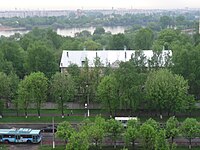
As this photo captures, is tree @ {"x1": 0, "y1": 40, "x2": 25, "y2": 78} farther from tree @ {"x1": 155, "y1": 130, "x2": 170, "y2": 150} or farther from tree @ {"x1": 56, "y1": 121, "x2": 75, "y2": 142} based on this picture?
tree @ {"x1": 155, "y1": 130, "x2": 170, "y2": 150}

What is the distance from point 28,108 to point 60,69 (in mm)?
13304

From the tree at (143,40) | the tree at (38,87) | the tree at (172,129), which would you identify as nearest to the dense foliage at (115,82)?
the tree at (38,87)

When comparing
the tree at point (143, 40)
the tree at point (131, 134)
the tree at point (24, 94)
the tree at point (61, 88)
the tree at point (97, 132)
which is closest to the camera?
the tree at point (97, 132)

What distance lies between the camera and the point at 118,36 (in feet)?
299

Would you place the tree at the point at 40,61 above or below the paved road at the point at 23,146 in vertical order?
above

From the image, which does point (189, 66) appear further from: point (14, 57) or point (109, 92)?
point (14, 57)

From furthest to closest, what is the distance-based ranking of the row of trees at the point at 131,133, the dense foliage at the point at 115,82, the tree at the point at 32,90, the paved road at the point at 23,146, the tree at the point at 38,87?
the tree at the point at 38,87 < the tree at the point at 32,90 < the dense foliage at the point at 115,82 < the paved road at the point at 23,146 < the row of trees at the point at 131,133

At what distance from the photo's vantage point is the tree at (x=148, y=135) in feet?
125

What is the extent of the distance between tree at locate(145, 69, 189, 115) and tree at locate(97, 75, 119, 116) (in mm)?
4456

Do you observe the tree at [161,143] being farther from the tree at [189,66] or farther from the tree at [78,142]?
the tree at [189,66]

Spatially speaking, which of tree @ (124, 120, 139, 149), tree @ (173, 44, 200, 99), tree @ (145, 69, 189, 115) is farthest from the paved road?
tree @ (173, 44, 200, 99)

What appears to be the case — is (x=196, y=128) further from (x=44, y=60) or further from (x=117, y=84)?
(x=44, y=60)

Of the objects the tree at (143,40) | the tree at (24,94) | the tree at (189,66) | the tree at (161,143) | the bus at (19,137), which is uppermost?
the tree at (143,40)

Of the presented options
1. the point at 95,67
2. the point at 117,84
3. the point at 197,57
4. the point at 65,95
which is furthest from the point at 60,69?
the point at 197,57
